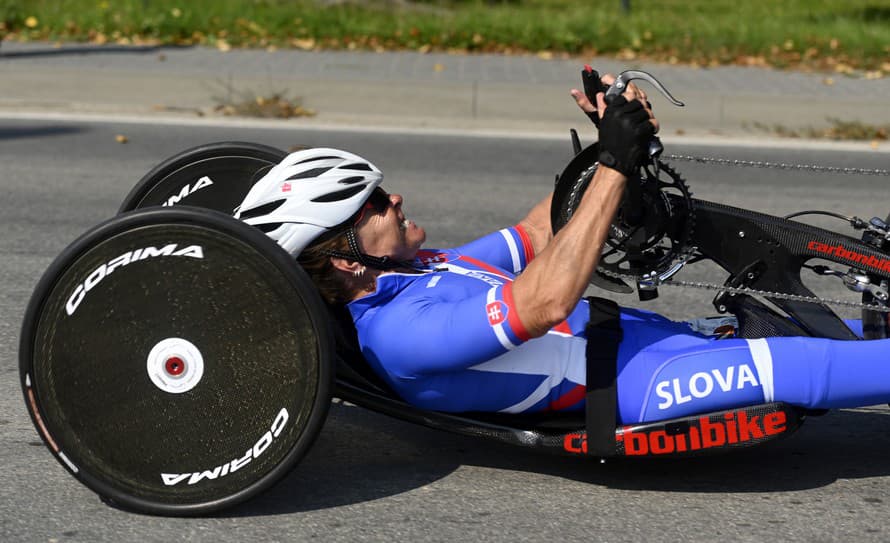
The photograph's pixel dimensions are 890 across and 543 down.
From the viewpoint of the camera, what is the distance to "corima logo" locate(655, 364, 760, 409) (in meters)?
3.55

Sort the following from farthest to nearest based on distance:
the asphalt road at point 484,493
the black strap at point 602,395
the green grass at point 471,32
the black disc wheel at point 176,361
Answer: the green grass at point 471,32, the black strap at point 602,395, the asphalt road at point 484,493, the black disc wheel at point 176,361

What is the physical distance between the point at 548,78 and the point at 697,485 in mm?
8229

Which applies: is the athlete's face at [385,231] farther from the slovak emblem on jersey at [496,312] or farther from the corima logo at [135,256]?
the corima logo at [135,256]

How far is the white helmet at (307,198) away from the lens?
12.0 feet

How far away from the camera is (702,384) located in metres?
3.57

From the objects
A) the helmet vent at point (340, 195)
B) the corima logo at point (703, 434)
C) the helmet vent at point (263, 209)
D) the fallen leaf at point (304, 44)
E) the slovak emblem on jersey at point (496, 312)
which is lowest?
the fallen leaf at point (304, 44)

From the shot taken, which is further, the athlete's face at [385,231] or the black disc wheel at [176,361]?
the athlete's face at [385,231]

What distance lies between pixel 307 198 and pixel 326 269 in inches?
8.3

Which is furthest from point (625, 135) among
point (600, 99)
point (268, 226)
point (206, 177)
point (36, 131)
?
point (36, 131)

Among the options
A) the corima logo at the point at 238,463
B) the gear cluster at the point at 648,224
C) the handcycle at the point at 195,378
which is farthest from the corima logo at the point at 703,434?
the corima logo at the point at 238,463

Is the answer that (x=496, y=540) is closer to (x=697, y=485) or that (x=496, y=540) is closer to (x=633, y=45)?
(x=697, y=485)

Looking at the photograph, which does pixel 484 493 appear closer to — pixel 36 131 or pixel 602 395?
pixel 602 395

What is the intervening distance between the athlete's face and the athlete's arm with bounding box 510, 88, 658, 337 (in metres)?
0.51

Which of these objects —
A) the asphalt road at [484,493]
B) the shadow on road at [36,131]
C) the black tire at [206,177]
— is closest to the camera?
the asphalt road at [484,493]
